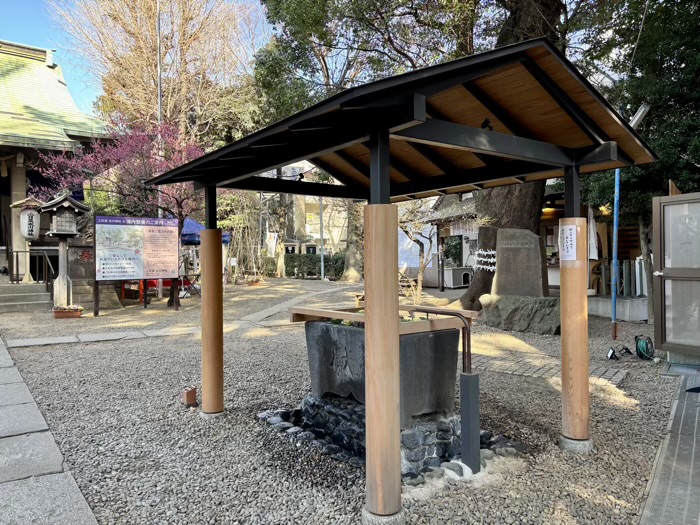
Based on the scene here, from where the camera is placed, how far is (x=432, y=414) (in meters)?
3.77

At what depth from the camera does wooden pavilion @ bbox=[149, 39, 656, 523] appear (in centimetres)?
255

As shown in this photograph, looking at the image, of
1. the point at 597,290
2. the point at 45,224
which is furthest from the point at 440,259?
the point at 45,224

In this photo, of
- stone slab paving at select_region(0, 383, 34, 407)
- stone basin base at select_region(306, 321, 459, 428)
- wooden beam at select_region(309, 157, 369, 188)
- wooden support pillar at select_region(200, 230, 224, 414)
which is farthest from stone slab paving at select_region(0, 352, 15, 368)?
wooden beam at select_region(309, 157, 369, 188)

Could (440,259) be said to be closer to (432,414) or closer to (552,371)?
(552,371)

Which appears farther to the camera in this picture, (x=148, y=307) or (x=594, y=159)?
(x=148, y=307)

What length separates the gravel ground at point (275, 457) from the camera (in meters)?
2.75

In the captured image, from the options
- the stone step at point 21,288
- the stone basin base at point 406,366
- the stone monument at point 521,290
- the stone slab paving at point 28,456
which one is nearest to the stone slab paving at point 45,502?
the stone slab paving at point 28,456

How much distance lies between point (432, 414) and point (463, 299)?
280 inches

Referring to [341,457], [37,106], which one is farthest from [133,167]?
[341,457]

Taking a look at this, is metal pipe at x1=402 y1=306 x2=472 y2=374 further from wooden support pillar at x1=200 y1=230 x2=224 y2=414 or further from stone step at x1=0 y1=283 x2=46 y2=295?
stone step at x1=0 y1=283 x2=46 y2=295

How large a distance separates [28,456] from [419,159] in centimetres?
391

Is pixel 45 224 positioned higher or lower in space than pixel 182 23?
lower

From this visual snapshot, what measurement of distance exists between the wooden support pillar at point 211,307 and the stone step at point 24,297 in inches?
396

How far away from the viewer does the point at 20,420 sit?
13.9 feet
